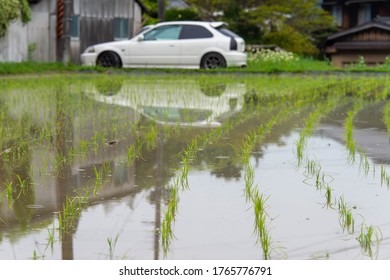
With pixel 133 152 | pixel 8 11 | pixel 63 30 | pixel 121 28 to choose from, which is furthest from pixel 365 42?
pixel 133 152

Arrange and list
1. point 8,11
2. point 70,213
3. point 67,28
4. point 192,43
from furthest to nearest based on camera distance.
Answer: point 67,28
point 192,43
point 8,11
point 70,213

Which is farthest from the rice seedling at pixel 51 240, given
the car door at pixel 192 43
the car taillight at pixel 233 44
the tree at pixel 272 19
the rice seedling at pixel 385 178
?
the tree at pixel 272 19

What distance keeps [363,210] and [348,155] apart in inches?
98.2

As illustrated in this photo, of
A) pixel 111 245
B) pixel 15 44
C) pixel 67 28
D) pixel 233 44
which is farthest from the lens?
pixel 67 28

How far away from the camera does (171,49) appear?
27.5 metres

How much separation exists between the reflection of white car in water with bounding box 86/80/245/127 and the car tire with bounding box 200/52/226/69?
6559 millimetres

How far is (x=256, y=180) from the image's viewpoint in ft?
21.0

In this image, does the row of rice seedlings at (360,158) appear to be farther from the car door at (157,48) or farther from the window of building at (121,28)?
the window of building at (121,28)

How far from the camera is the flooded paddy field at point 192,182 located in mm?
4469

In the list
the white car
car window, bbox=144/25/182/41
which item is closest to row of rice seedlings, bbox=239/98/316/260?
the white car

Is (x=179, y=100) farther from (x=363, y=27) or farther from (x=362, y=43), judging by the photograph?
(x=363, y=27)

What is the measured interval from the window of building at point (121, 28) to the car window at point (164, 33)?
6.54 m

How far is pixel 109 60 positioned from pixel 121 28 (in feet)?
22.3

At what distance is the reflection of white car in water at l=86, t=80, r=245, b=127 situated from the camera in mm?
11344
